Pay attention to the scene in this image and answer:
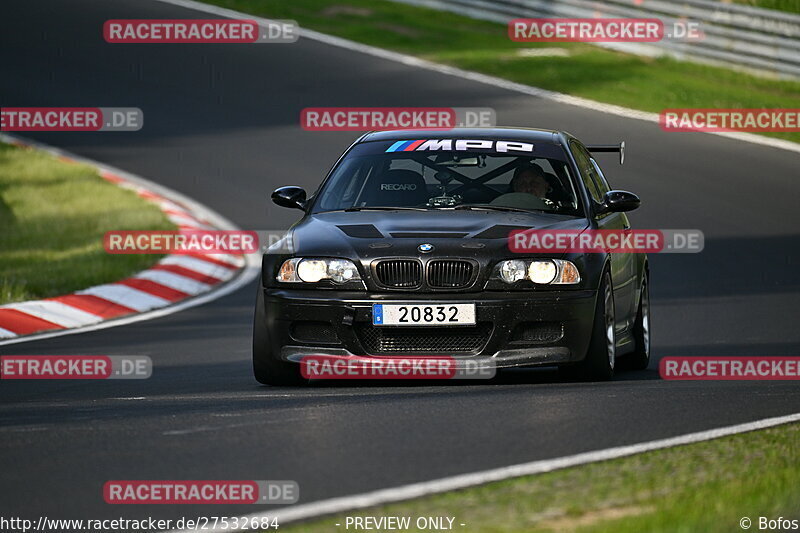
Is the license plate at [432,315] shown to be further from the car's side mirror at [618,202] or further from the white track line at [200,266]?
the white track line at [200,266]

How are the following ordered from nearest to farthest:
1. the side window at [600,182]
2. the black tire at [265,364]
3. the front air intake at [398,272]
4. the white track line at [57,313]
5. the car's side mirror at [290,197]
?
the front air intake at [398,272] → the black tire at [265,364] → the car's side mirror at [290,197] → the side window at [600,182] → the white track line at [57,313]

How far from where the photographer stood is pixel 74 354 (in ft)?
37.8

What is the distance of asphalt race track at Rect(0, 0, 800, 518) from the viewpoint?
699 cm

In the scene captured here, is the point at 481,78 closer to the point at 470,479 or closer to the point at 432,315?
the point at 432,315

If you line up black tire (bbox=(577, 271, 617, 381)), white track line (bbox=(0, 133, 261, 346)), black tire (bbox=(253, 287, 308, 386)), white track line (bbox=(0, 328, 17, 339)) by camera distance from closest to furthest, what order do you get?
black tire (bbox=(577, 271, 617, 381)) < black tire (bbox=(253, 287, 308, 386)) < white track line (bbox=(0, 328, 17, 339)) < white track line (bbox=(0, 133, 261, 346))

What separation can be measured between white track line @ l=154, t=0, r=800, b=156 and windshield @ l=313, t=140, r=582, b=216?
12884 millimetres

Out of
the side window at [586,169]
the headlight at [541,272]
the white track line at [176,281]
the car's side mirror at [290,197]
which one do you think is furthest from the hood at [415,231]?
the white track line at [176,281]

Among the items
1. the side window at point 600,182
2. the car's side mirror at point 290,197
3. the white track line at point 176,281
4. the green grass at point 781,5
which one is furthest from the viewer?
the green grass at point 781,5

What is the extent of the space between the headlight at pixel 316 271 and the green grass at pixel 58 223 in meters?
5.30

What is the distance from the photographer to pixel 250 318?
13766mm

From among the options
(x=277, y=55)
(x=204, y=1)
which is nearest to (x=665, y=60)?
(x=277, y=55)

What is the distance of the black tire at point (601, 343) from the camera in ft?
30.3

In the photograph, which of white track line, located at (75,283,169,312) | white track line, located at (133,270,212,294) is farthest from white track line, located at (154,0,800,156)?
white track line, located at (75,283,169,312)

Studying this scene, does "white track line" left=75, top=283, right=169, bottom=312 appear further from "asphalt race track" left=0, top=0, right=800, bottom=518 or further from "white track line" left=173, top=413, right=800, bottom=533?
"white track line" left=173, top=413, right=800, bottom=533
